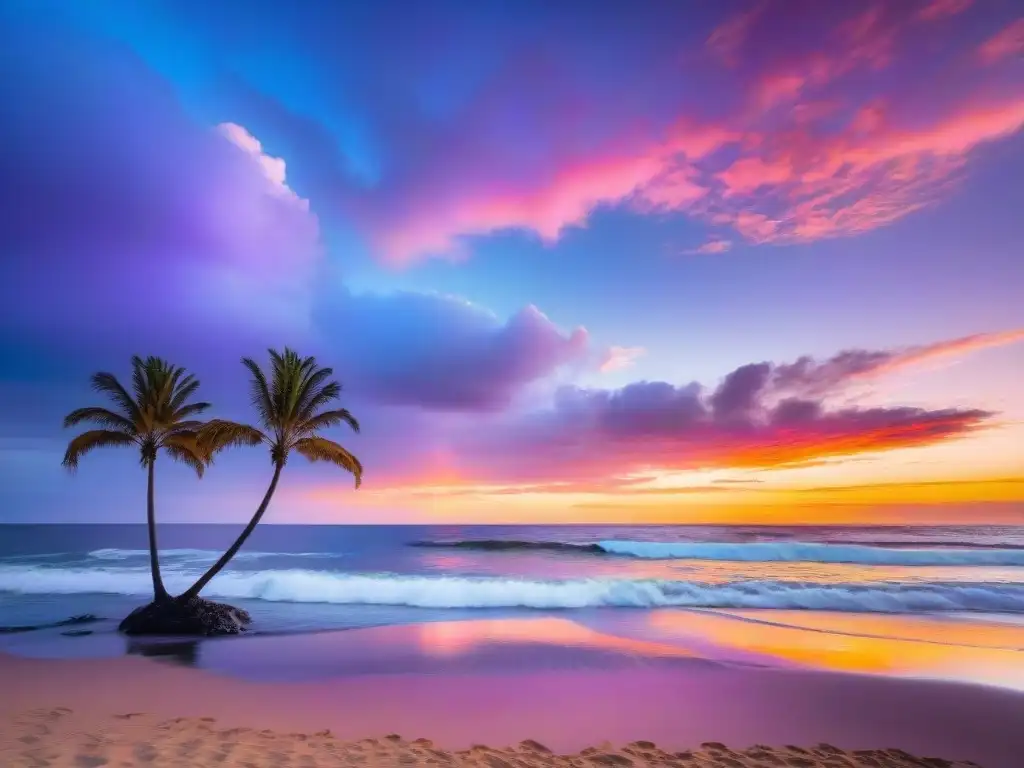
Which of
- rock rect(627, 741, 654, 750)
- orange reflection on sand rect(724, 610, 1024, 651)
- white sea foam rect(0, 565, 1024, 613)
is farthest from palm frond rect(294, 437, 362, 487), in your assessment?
orange reflection on sand rect(724, 610, 1024, 651)

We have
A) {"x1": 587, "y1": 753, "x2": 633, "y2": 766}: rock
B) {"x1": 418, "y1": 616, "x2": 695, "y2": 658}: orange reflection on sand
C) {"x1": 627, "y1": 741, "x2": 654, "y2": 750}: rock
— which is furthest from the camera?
{"x1": 418, "y1": 616, "x2": 695, "y2": 658}: orange reflection on sand

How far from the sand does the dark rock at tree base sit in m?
7.11

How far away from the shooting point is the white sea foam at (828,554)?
30703mm

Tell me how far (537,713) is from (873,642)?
9.38 m

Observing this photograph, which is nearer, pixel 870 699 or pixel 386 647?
pixel 870 699

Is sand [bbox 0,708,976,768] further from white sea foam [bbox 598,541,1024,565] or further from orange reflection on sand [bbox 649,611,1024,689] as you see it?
white sea foam [bbox 598,541,1024,565]

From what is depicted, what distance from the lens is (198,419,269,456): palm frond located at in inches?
581

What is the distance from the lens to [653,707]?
827 centimetres

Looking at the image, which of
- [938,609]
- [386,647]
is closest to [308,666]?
[386,647]

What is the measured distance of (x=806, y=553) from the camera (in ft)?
115

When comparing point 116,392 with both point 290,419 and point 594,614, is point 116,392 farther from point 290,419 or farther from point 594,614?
point 594,614

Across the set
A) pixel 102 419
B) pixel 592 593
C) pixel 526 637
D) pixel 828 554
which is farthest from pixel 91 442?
pixel 828 554

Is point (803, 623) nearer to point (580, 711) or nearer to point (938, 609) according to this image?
point (938, 609)

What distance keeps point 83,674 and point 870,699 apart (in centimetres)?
1383
